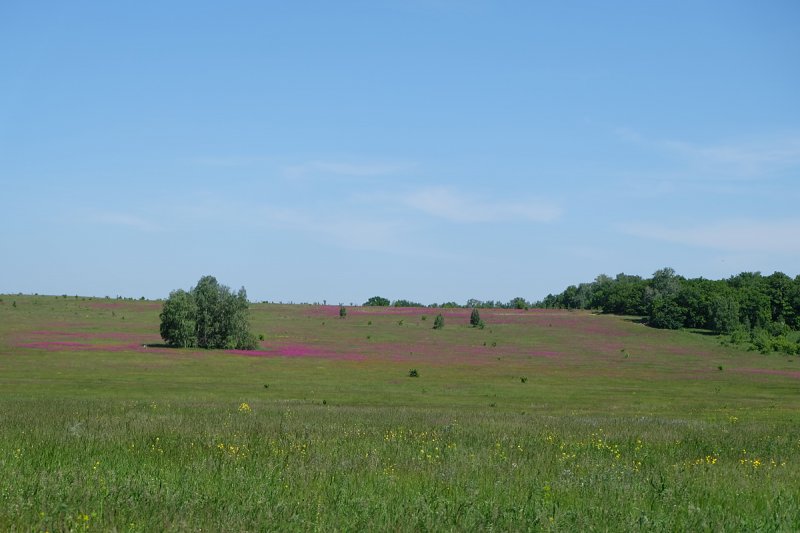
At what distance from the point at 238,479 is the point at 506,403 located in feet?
97.6

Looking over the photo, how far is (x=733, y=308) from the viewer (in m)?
108

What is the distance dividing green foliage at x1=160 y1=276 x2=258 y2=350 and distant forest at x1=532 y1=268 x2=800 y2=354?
201ft

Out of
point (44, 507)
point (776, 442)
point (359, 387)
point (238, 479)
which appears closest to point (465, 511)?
point (238, 479)

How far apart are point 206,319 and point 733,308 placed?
75665mm

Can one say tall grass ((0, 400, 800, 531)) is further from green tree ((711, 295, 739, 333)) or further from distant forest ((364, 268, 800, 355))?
green tree ((711, 295, 739, 333))

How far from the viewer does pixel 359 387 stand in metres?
47.1

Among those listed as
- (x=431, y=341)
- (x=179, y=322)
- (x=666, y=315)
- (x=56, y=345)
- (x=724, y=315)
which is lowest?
(x=56, y=345)

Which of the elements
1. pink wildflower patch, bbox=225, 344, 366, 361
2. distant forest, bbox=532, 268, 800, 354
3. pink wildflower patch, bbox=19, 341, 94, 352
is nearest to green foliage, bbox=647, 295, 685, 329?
distant forest, bbox=532, 268, 800, 354

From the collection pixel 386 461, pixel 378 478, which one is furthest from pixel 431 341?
pixel 378 478

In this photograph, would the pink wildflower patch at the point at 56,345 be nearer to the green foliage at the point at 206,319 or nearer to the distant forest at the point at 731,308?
the green foliage at the point at 206,319

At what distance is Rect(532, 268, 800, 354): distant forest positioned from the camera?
102 metres

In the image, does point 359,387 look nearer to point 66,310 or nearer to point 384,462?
point 384,462

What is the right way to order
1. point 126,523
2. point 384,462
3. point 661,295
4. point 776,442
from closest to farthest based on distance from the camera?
point 126,523, point 384,462, point 776,442, point 661,295

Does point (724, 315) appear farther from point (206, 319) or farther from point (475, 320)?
point (206, 319)
